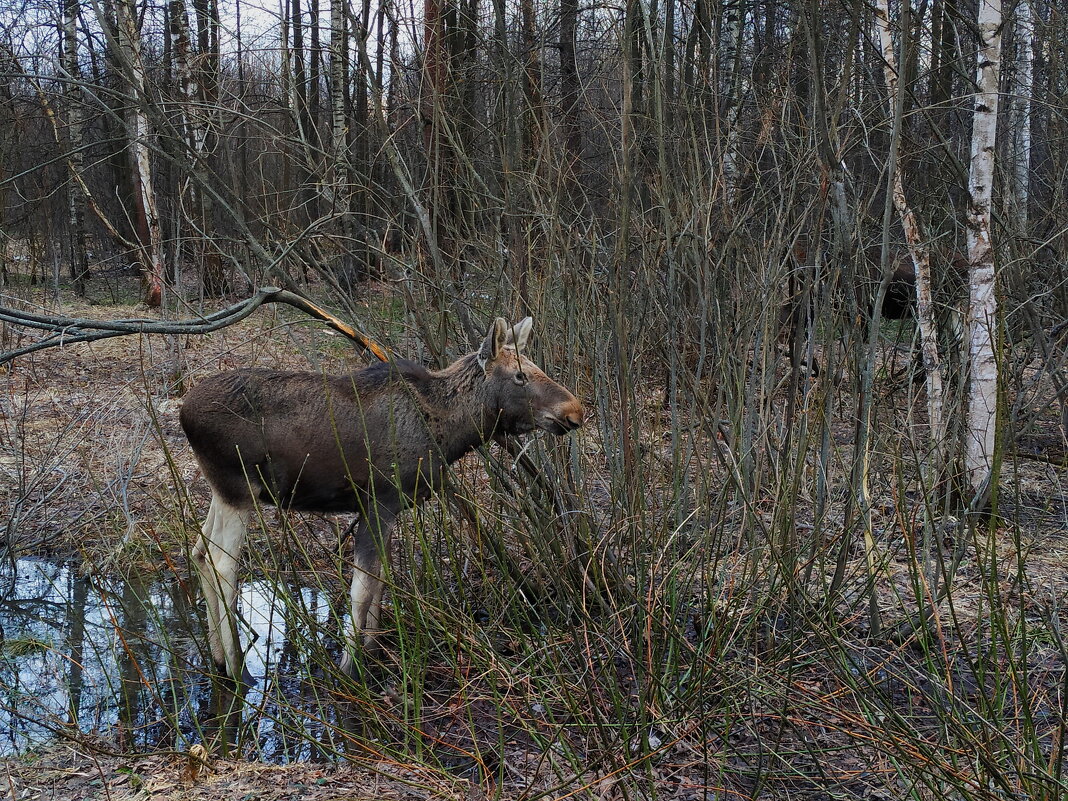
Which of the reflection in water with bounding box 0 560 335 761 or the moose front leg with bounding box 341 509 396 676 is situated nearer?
the reflection in water with bounding box 0 560 335 761

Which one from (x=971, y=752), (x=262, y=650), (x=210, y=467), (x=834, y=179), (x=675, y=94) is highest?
(x=675, y=94)

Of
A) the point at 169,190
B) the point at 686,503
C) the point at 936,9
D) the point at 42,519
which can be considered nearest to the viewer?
the point at 686,503

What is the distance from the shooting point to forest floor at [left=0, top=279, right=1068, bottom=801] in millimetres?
3861

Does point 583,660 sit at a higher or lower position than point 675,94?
lower

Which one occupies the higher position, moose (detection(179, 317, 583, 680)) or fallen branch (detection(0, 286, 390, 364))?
fallen branch (detection(0, 286, 390, 364))

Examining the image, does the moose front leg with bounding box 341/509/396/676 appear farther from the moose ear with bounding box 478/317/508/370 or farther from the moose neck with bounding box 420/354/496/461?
the moose ear with bounding box 478/317/508/370

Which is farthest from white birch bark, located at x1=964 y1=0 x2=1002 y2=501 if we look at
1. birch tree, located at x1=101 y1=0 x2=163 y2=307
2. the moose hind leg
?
birch tree, located at x1=101 y1=0 x2=163 y2=307

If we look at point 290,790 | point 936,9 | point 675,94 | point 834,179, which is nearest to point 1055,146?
point 936,9

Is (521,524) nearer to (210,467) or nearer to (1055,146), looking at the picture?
(210,467)

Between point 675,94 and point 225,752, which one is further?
point 675,94

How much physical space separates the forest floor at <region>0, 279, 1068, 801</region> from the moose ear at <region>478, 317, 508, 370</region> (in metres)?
0.79

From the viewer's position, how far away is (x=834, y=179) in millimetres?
4180

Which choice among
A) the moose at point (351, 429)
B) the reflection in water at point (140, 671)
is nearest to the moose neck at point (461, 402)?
the moose at point (351, 429)

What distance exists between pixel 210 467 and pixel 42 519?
3.76m
